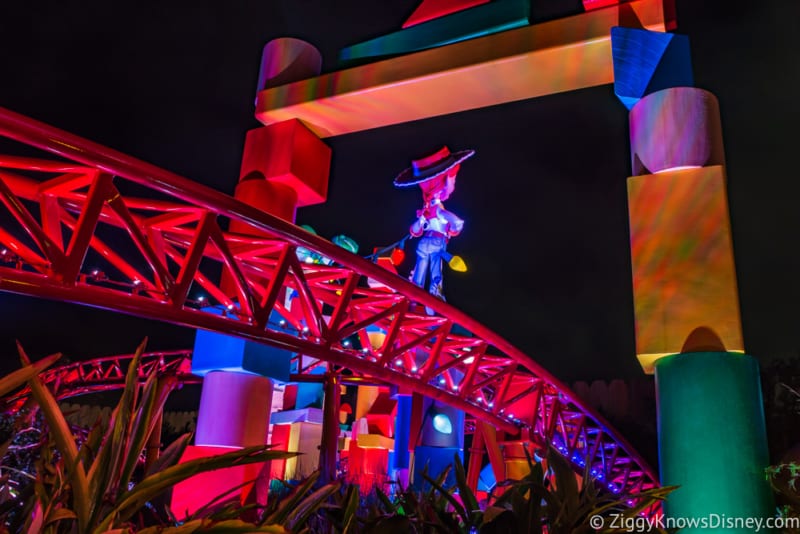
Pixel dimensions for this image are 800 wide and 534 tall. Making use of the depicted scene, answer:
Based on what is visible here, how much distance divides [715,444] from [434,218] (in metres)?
9.63

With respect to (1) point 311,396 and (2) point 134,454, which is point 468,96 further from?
(1) point 311,396

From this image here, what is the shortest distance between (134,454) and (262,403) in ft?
20.8

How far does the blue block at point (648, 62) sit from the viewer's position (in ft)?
29.6

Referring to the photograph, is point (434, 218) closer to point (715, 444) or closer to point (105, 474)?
point (715, 444)

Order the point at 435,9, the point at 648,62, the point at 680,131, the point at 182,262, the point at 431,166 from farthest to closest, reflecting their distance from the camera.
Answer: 1. the point at 431,166
2. the point at 435,9
3. the point at 648,62
4. the point at 680,131
5. the point at 182,262

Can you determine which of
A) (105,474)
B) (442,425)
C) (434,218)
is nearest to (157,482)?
(105,474)

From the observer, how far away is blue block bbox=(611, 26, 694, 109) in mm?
9008

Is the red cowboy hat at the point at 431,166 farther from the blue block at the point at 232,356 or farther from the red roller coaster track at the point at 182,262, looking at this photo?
the blue block at the point at 232,356

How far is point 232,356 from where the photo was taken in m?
8.34

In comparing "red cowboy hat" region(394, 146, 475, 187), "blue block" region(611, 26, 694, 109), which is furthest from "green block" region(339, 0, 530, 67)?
"red cowboy hat" region(394, 146, 475, 187)

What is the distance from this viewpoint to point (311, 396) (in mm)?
22422

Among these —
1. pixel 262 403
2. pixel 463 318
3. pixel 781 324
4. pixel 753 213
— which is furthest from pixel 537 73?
pixel 781 324

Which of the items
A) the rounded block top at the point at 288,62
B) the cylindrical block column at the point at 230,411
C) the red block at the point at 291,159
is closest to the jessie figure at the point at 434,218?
the rounded block top at the point at 288,62

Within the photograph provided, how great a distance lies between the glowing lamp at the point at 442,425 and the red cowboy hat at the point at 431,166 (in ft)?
18.7
